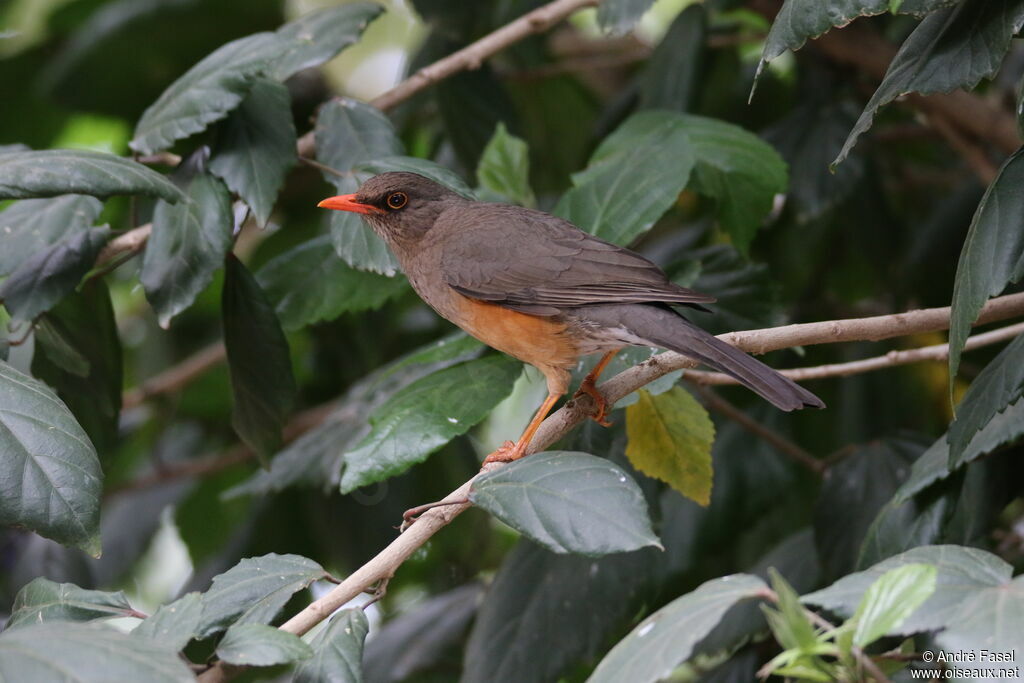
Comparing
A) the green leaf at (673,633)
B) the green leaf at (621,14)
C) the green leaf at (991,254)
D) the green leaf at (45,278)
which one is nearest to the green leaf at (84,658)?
the green leaf at (673,633)

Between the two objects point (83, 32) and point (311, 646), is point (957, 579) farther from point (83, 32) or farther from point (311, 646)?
point (83, 32)

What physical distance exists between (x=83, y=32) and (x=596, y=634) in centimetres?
406

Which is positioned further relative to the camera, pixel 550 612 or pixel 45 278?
pixel 550 612

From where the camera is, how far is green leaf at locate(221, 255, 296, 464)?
329cm

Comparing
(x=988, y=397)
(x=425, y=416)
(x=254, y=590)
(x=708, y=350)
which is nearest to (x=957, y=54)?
(x=988, y=397)

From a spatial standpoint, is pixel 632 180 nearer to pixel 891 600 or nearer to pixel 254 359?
pixel 254 359

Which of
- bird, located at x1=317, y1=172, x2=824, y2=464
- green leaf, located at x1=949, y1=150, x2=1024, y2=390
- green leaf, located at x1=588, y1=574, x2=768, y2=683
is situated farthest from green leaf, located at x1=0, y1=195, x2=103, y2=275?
green leaf, located at x1=949, y1=150, x2=1024, y2=390

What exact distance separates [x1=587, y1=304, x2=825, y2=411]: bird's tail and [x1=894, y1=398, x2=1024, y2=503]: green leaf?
1.10ft

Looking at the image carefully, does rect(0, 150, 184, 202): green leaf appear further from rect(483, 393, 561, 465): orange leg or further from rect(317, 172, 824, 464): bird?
rect(483, 393, 561, 465): orange leg

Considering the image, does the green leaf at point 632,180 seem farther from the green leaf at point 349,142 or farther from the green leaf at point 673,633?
the green leaf at point 673,633

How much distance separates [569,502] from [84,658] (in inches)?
37.5

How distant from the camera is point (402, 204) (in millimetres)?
3992

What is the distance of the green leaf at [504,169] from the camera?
3660 millimetres

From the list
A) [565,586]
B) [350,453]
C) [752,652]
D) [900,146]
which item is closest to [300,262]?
[350,453]
